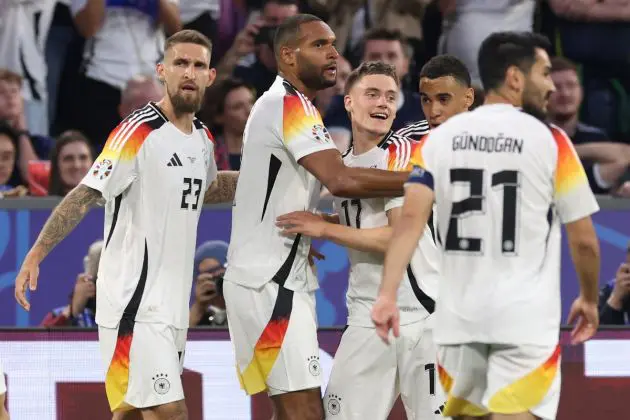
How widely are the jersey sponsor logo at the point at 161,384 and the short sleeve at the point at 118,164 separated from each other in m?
0.90

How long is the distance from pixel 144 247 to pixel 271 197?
2.22 feet

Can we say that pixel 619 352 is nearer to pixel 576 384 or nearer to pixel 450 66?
pixel 576 384

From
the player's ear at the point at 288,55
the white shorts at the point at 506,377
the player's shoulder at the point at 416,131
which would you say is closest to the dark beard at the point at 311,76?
the player's ear at the point at 288,55

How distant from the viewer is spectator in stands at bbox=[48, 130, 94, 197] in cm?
952

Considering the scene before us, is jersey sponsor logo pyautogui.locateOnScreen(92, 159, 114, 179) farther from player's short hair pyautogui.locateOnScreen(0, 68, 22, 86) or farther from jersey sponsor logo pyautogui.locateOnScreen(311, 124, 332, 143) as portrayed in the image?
player's short hair pyautogui.locateOnScreen(0, 68, 22, 86)

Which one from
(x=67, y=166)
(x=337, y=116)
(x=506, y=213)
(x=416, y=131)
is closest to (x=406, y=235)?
(x=506, y=213)

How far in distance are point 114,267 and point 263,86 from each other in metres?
4.27

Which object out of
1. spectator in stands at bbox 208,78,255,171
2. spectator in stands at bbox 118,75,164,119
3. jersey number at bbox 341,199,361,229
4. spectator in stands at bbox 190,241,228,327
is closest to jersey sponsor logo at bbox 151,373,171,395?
jersey number at bbox 341,199,361,229

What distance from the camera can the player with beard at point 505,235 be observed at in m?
5.54

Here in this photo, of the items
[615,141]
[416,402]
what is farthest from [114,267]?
[615,141]

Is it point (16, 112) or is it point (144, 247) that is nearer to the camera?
point (144, 247)

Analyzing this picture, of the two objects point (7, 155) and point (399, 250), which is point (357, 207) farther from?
point (7, 155)

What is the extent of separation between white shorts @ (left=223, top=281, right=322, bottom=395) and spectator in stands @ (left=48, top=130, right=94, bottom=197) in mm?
3128

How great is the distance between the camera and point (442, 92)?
272 inches
